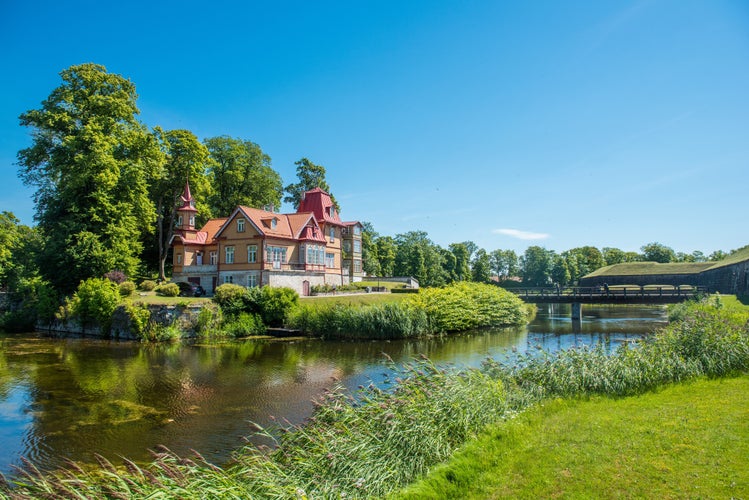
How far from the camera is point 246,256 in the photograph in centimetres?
3600

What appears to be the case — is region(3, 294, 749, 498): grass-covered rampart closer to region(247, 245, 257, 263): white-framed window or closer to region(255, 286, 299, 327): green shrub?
region(255, 286, 299, 327): green shrub

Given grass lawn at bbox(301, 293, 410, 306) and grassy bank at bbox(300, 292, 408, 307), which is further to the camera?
grass lawn at bbox(301, 293, 410, 306)

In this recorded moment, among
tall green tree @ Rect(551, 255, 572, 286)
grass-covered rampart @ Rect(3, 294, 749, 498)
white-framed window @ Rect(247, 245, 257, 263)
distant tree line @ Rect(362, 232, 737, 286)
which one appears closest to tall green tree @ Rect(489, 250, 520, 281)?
distant tree line @ Rect(362, 232, 737, 286)

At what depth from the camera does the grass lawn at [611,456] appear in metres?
5.89

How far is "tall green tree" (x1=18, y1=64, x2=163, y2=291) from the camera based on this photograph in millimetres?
31797

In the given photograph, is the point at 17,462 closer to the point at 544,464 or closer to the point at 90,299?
the point at 544,464

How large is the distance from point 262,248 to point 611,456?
31304mm

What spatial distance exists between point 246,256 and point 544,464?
105ft

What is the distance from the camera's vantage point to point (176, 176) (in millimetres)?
41344

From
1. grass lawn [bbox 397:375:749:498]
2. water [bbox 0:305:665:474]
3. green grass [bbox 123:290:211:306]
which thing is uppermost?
green grass [bbox 123:290:211:306]

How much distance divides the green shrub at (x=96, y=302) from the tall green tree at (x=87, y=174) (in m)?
2.73

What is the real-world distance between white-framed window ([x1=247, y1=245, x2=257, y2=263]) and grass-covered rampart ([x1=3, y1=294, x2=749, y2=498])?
2558 cm

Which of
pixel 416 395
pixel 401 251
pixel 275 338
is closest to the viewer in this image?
pixel 416 395

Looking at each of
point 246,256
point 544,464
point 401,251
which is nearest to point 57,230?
point 246,256
